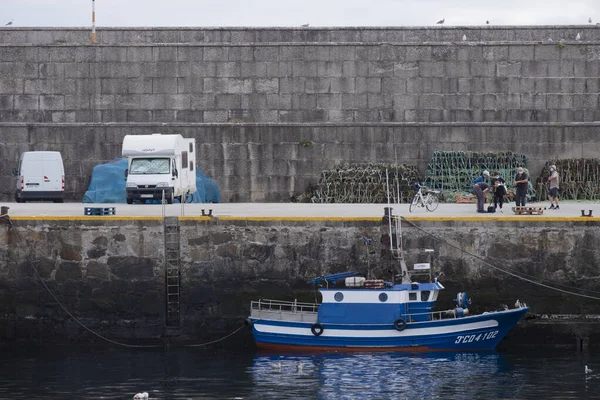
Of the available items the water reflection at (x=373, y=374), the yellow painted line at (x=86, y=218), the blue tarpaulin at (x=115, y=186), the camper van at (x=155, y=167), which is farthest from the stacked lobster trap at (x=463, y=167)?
the yellow painted line at (x=86, y=218)

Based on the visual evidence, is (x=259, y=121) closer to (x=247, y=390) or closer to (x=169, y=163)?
(x=169, y=163)

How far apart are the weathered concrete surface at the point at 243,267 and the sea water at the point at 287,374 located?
2.88 ft

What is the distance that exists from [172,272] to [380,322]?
5.47 m

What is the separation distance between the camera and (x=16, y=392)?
28266 millimetres

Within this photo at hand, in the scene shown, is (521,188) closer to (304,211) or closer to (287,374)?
(304,211)

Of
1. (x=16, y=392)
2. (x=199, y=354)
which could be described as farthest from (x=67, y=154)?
(x=16, y=392)

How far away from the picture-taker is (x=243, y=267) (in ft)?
111

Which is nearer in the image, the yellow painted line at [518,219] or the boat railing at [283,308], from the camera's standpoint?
the boat railing at [283,308]

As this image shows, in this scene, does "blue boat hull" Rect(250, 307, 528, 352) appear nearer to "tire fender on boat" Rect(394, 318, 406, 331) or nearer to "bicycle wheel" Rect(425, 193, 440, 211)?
"tire fender on boat" Rect(394, 318, 406, 331)

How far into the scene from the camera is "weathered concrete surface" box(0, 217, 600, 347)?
3366 centimetres

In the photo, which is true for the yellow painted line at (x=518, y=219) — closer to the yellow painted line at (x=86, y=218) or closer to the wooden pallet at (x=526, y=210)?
the wooden pallet at (x=526, y=210)

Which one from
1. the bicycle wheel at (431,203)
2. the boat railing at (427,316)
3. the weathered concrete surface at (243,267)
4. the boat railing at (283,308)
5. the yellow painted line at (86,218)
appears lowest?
the boat railing at (427,316)

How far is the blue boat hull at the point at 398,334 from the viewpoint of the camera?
3247 cm

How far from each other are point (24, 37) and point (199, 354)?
1992 cm
